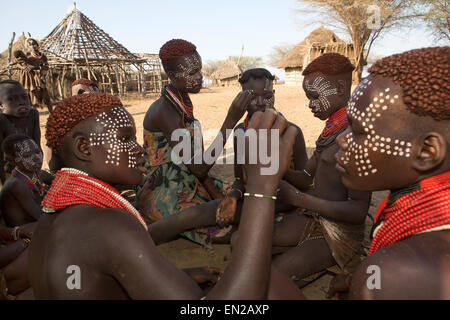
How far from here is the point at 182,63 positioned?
3.73 meters

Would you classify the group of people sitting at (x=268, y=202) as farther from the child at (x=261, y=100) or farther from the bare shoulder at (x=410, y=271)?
the child at (x=261, y=100)

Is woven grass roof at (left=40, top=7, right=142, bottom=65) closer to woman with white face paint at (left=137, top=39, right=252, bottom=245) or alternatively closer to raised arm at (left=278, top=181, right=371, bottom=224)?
woman with white face paint at (left=137, top=39, right=252, bottom=245)

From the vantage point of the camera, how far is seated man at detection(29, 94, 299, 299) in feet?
3.72

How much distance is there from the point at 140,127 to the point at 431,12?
66.1 ft

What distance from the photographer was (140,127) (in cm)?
1107

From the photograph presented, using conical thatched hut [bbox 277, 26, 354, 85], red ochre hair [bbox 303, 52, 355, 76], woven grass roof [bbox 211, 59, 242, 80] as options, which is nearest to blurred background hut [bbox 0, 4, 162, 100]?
conical thatched hut [bbox 277, 26, 354, 85]

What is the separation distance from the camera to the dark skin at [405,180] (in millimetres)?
1150

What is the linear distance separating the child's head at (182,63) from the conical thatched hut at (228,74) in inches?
1661

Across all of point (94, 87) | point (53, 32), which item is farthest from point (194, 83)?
point (53, 32)

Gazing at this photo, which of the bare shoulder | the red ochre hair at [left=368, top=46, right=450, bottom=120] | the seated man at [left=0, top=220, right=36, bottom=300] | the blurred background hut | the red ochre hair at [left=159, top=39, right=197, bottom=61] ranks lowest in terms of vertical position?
the seated man at [left=0, top=220, right=36, bottom=300]

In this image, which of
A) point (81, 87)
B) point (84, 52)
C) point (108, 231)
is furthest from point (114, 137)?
point (84, 52)

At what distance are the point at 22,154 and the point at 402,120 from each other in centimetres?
404

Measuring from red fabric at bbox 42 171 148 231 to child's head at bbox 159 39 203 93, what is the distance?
2428 millimetres
